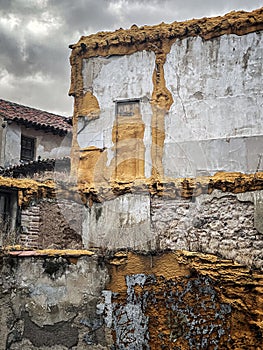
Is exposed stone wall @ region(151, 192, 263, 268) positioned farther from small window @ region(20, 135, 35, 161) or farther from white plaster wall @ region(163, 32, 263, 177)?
small window @ region(20, 135, 35, 161)

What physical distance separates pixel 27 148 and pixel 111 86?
8183 millimetres

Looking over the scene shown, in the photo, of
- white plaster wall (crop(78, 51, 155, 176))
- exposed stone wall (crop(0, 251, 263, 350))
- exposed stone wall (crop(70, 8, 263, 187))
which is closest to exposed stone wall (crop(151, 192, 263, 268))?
exposed stone wall (crop(70, 8, 263, 187))

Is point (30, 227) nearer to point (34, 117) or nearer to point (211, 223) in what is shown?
point (211, 223)

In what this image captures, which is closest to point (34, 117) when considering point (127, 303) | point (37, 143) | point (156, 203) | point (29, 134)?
point (29, 134)

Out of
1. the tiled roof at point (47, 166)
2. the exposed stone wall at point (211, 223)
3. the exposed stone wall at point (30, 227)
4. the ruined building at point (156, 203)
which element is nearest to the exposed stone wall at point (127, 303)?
the ruined building at point (156, 203)

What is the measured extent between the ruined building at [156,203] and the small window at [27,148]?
719cm

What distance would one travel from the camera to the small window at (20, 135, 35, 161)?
19.1 metres

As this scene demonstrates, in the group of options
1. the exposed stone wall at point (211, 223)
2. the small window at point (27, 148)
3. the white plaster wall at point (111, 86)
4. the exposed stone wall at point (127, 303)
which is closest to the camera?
the exposed stone wall at point (127, 303)

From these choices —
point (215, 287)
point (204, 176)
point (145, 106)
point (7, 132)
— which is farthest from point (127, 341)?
point (7, 132)

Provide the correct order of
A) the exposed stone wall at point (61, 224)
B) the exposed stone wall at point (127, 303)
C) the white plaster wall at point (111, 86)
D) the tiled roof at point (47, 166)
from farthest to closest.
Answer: the tiled roof at point (47, 166) → the white plaster wall at point (111, 86) → the exposed stone wall at point (61, 224) → the exposed stone wall at point (127, 303)

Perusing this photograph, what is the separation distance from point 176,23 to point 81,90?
124 inches

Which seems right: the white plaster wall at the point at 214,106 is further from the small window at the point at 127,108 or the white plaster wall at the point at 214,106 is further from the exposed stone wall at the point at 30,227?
the exposed stone wall at the point at 30,227

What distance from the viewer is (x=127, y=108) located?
12.0 meters

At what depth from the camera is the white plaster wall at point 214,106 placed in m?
10.8
